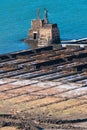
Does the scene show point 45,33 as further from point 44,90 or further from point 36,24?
point 44,90

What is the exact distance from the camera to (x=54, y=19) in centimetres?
13412

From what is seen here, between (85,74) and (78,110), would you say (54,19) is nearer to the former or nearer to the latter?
(85,74)

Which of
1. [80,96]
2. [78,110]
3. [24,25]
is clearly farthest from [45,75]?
[24,25]

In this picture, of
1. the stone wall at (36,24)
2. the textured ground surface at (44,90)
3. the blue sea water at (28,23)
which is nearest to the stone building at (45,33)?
the stone wall at (36,24)

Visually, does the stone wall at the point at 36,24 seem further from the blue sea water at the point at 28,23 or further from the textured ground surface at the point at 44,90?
the textured ground surface at the point at 44,90

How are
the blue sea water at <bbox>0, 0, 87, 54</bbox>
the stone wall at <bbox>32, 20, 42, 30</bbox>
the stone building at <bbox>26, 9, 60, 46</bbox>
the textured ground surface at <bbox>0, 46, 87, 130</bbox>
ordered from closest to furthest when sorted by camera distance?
1. the textured ground surface at <bbox>0, 46, 87, 130</bbox>
2. the stone building at <bbox>26, 9, 60, 46</bbox>
3. the stone wall at <bbox>32, 20, 42, 30</bbox>
4. the blue sea water at <bbox>0, 0, 87, 54</bbox>

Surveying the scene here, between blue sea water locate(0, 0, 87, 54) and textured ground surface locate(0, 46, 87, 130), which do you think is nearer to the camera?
textured ground surface locate(0, 46, 87, 130)

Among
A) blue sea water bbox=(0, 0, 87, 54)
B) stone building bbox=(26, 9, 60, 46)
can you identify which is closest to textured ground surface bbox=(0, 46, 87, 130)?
stone building bbox=(26, 9, 60, 46)

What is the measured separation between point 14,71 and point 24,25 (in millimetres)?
68883

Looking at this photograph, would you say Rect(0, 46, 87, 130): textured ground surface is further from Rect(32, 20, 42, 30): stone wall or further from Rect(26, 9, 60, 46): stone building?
Rect(32, 20, 42, 30): stone wall

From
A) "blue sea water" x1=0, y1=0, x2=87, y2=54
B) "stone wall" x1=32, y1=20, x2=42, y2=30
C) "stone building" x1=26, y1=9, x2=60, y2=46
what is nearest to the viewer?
"stone building" x1=26, y1=9, x2=60, y2=46

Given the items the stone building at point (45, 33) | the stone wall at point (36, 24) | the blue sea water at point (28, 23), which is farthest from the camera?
the blue sea water at point (28, 23)

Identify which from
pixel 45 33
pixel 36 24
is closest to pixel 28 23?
pixel 36 24

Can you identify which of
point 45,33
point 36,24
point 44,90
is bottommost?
point 44,90
